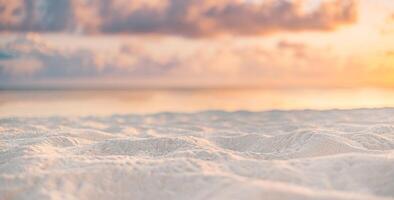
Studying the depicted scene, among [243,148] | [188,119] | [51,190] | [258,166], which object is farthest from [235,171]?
[188,119]

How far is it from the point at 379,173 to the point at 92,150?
112 inches

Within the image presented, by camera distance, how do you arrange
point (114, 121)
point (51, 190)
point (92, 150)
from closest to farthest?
1. point (51, 190)
2. point (92, 150)
3. point (114, 121)

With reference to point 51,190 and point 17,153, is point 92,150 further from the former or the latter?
point 51,190

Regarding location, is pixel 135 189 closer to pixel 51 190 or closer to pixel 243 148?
pixel 51 190

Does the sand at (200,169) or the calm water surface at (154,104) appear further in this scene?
the calm water surface at (154,104)

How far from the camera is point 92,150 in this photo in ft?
17.2

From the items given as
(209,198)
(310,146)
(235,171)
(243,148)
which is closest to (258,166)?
(235,171)

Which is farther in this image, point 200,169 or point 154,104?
point 154,104

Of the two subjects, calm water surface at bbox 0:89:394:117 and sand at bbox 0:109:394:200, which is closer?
sand at bbox 0:109:394:200

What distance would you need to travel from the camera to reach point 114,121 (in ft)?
31.7

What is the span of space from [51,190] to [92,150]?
66.8 inches

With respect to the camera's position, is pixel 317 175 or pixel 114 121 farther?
pixel 114 121

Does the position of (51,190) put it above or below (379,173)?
below

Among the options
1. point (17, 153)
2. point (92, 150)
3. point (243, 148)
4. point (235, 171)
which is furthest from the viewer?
point (243, 148)
